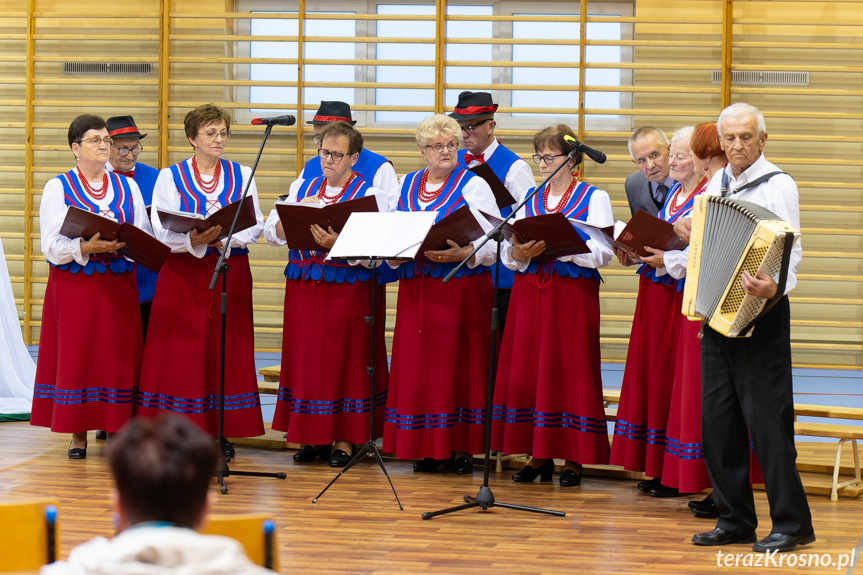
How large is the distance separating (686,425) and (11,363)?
162 inches

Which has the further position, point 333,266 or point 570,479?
point 333,266

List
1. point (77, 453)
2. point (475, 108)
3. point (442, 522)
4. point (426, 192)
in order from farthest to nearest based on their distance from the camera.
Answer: point (475, 108), point (77, 453), point (426, 192), point (442, 522)

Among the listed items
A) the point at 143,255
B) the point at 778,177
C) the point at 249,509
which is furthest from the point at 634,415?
the point at 143,255

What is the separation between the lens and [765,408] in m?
3.25

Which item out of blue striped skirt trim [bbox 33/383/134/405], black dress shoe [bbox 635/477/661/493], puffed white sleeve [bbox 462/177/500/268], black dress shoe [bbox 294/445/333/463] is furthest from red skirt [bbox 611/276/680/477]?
blue striped skirt trim [bbox 33/383/134/405]

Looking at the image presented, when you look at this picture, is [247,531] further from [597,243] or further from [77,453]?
[77,453]

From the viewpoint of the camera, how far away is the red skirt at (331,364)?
4617 millimetres

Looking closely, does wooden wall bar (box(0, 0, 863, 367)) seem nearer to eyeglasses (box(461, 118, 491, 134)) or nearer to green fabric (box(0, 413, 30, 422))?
green fabric (box(0, 413, 30, 422))

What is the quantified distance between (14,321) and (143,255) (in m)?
1.91

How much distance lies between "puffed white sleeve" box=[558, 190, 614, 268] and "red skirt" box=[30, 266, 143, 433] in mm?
2143

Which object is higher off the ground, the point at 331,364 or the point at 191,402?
the point at 331,364

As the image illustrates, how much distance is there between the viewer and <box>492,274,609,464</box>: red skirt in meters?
4.28

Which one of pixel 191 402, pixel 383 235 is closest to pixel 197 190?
pixel 191 402

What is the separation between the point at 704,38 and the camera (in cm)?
804
